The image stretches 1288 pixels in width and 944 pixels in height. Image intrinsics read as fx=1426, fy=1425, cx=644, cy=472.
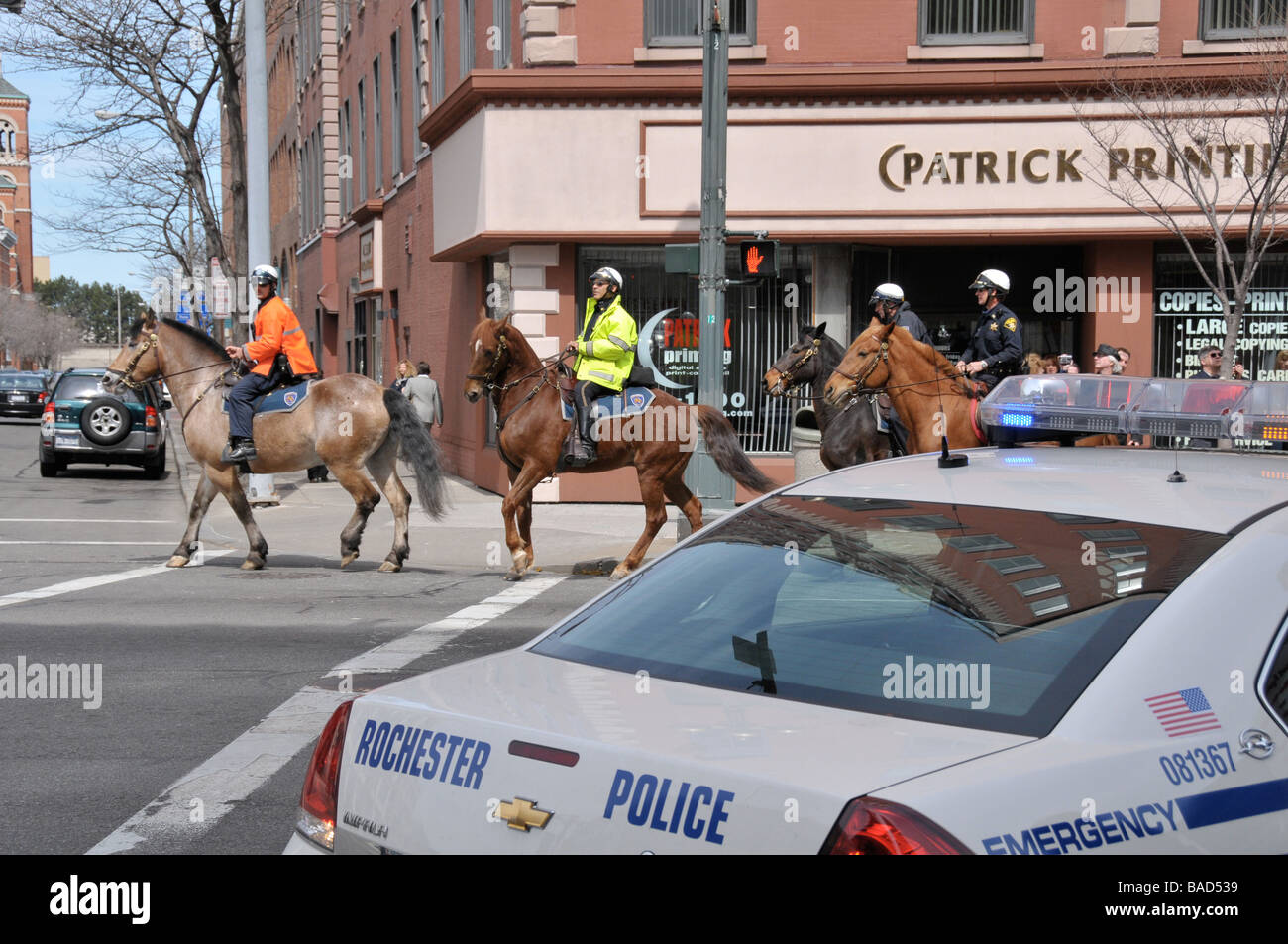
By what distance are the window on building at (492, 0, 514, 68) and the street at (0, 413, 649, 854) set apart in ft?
22.0

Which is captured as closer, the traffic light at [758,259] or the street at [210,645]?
the street at [210,645]

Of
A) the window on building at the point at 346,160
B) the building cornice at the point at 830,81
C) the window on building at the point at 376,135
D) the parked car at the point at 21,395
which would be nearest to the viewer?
the building cornice at the point at 830,81

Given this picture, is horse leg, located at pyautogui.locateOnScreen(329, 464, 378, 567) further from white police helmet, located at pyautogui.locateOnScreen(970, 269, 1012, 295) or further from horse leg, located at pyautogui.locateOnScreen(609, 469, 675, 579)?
white police helmet, located at pyautogui.locateOnScreen(970, 269, 1012, 295)

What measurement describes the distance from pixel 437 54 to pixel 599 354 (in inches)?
588

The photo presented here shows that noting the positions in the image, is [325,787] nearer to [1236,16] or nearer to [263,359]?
[263,359]

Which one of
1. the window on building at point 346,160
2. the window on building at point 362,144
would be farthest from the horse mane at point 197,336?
the window on building at point 346,160

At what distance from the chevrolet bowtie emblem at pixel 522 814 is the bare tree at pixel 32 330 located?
116796mm

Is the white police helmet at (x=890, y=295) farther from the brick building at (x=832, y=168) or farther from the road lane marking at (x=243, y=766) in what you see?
the road lane marking at (x=243, y=766)

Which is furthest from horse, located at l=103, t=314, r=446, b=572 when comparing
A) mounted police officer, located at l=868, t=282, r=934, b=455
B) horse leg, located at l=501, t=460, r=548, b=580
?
mounted police officer, located at l=868, t=282, r=934, b=455

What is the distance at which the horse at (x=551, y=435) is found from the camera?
1314 cm


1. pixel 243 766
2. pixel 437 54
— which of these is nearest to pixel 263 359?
pixel 243 766

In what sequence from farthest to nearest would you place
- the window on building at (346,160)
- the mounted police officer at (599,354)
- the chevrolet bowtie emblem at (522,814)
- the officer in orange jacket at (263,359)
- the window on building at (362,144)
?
1. the window on building at (346,160)
2. the window on building at (362,144)
3. the officer in orange jacket at (263,359)
4. the mounted police officer at (599,354)
5. the chevrolet bowtie emblem at (522,814)
